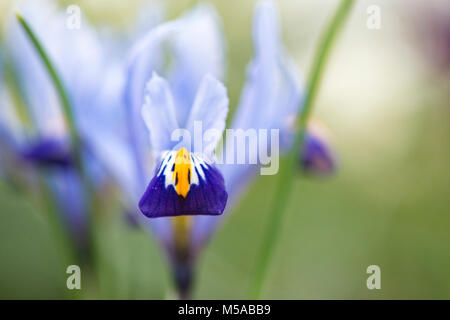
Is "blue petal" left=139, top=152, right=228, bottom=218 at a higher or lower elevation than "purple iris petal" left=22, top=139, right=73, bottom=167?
lower

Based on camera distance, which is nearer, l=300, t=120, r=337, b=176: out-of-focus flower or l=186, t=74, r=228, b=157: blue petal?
l=186, t=74, r=228, b=157: blue petal

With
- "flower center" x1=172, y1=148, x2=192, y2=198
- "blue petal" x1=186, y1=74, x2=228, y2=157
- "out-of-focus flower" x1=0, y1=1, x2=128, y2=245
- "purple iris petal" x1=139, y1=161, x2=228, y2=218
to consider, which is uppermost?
"out-of-focus flower" x1=0, y1=1, x2=128, y2=245

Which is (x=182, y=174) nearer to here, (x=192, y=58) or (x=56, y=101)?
(x=192, y=58)

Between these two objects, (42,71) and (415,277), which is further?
(415,277)

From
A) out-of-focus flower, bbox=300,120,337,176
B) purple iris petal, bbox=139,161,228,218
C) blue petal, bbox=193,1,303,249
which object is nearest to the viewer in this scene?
purple iris petal, bbox=139,161,228,218

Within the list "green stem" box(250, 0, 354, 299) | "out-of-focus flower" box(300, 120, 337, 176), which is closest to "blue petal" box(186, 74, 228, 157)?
"green stem" box(250, 0, 354, 299)

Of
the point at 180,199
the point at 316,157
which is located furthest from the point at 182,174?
the point at 316,157

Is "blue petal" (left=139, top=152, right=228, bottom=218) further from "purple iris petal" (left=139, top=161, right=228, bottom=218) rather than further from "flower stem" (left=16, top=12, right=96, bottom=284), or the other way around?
"flower stem" (left=16, top=12, right=96, bottom=284)

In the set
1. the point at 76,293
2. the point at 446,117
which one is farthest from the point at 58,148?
the point at 446,117

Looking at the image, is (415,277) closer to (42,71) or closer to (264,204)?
(264,204)

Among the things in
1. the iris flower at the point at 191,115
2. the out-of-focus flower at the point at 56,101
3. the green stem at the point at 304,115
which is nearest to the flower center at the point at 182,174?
the iris flower at the point at 191,115
